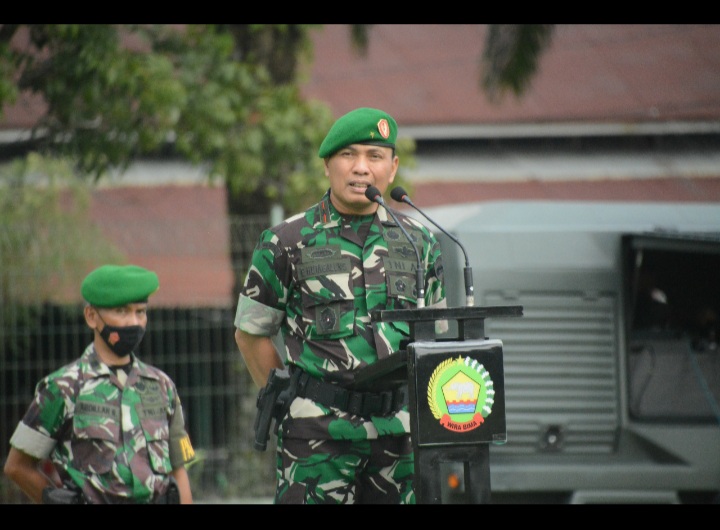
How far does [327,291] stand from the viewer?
3855mm

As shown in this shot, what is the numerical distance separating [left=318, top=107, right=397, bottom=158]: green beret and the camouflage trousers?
1.00m

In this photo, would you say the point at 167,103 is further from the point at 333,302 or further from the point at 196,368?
the point at 333,302

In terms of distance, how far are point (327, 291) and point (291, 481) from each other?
649 millimetres

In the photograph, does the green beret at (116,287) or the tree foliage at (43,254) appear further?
the tree foliage at (43,254)

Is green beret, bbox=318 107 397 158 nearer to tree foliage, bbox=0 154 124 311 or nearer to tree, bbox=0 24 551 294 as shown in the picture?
tree, bbox=0 24 551 294

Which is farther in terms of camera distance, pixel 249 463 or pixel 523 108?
pixel 523 108

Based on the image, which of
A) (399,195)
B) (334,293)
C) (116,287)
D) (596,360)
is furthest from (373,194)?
(596,360)

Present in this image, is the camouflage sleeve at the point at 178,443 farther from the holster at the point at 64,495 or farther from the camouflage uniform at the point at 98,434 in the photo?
the holster at the point at 64,495

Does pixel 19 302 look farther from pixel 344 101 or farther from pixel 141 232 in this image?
pixel 344 101

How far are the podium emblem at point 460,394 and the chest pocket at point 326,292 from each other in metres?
0.70

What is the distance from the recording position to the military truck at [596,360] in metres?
7.12

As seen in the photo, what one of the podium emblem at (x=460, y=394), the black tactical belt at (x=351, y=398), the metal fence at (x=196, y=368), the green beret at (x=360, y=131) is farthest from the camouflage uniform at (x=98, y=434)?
the metal fence at (x=196, y=368)

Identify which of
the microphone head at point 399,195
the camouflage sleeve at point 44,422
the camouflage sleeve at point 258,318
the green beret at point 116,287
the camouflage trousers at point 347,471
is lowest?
the camouflage trousers at point 347,471
